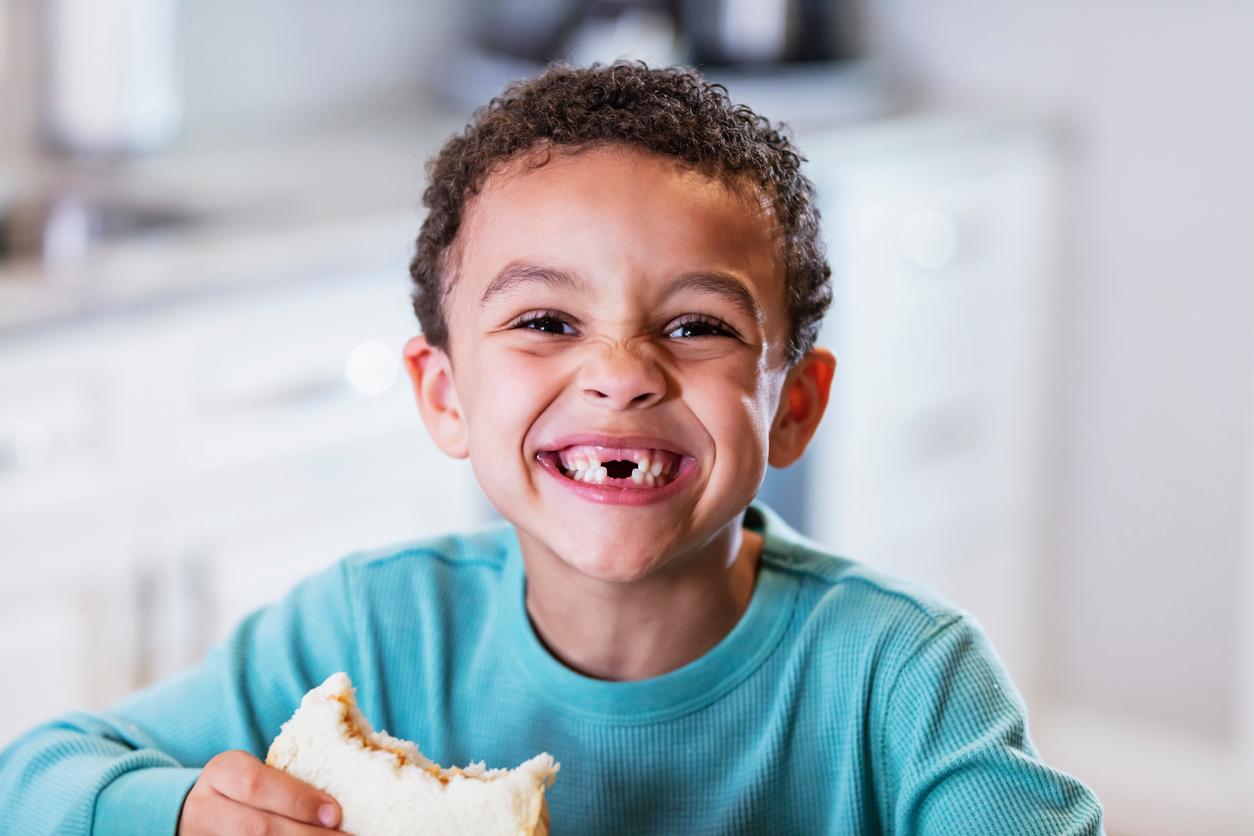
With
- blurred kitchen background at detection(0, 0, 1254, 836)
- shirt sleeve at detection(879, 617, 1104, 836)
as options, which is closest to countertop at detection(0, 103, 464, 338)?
blurred kitchen background at detection(0, 0, 1254, 836)

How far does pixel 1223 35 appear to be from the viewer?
2.63 m

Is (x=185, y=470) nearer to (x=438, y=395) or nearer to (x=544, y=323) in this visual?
(x=438, y=395)

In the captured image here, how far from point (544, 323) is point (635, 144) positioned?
112mm

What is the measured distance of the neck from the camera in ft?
3.36

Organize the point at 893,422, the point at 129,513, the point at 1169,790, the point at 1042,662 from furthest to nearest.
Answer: the point at 1042,662
the point at 1169,790
the point at 893,422
the point at 129,513

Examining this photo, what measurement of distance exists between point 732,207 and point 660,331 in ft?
0.28

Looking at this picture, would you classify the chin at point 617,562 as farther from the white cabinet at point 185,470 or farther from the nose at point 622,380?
the white cabinet at point 185,470

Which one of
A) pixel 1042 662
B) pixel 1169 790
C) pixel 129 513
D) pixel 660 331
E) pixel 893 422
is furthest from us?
pixel 1042 662

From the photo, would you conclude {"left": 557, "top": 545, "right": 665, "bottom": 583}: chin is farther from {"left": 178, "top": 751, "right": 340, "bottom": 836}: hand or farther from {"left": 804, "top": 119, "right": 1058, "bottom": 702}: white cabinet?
{"left": 804, "top": 119, "right": 1058, "bottom": 702}: white cabinet

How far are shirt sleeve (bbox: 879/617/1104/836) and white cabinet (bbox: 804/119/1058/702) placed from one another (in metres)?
1.43

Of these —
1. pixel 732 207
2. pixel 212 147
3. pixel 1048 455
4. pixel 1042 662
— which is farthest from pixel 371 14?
pixel 732 207

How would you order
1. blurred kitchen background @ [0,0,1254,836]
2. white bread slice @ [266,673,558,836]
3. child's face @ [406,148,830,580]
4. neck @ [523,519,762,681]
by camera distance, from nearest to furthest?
white bread slice @ [266,673,558,836]
child's face @ [406,148,830,580]
neck @ [523,519,762,681]
blurred kitchen background @ [0,0,1254,836]

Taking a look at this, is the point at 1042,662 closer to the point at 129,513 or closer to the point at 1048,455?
the point at 1048,455

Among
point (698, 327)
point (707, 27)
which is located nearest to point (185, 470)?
point (698, 327)
